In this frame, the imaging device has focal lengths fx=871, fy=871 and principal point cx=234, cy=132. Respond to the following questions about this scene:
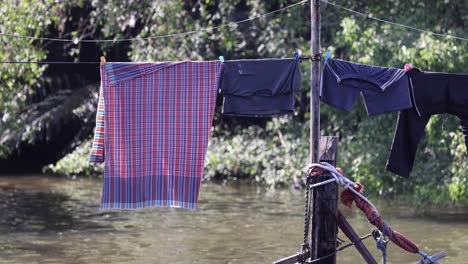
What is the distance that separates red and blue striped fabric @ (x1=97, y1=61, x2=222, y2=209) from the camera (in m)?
9.48


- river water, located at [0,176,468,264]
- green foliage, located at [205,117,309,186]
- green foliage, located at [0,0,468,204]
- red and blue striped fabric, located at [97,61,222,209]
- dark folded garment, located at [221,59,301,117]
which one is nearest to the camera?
dark folded garment, located at [221,59,301,117]

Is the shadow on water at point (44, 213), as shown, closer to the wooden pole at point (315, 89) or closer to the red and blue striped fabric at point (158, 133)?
the red and blue striped fabric at point (158, 133)

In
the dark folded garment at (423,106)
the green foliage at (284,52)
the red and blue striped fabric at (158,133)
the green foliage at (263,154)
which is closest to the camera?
the red and blue striped fabric at (158,133)

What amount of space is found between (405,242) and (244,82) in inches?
94.1

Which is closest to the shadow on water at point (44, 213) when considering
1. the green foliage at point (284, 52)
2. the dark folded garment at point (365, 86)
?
the green foliage at point (284, 52)

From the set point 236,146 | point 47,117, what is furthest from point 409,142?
point 47,117

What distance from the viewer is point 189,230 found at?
14.7m

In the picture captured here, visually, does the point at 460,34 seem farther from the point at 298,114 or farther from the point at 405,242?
the point at 405,242

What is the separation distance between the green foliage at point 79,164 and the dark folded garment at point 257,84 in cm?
1207

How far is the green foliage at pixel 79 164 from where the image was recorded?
21.2 metres

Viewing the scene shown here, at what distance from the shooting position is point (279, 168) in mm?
19266

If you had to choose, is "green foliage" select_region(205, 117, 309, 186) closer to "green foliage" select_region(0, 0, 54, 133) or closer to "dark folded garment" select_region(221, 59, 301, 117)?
"green foliage" select_region(0, 0, 54, 133)

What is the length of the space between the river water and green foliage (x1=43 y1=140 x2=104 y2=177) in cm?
197

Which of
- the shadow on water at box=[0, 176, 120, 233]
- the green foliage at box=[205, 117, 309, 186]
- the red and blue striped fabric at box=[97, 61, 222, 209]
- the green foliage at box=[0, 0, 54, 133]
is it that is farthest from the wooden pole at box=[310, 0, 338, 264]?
the green foliage at box=[0, 0, 54, 133]
